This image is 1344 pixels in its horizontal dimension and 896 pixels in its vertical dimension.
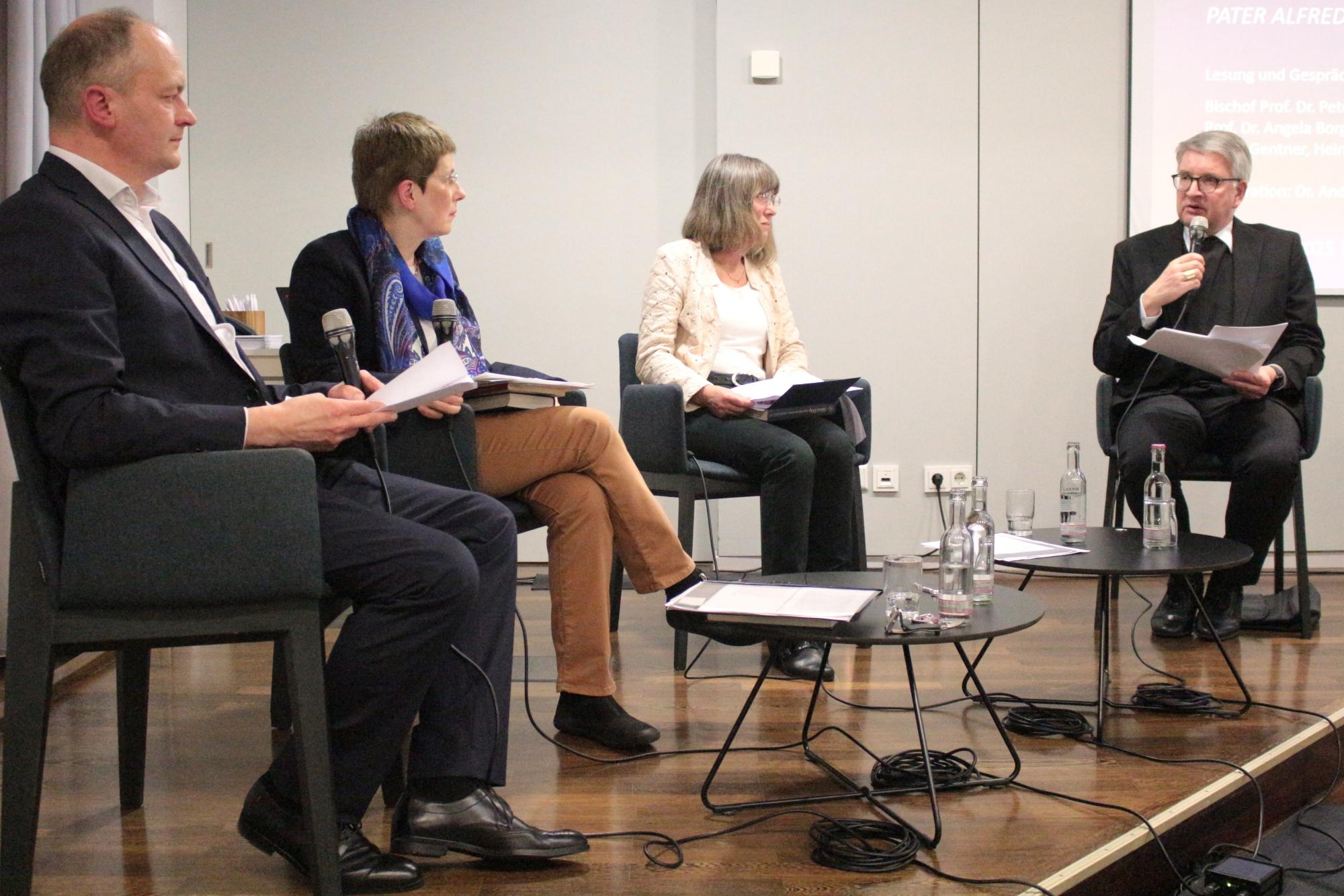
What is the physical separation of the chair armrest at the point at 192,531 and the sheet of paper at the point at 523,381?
604mm

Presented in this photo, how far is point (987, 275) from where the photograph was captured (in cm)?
414

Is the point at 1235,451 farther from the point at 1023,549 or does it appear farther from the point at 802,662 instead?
the point at 802,662

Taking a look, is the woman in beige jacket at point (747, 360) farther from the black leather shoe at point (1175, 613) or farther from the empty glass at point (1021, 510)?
the black leather shoe at point (1175, 613)

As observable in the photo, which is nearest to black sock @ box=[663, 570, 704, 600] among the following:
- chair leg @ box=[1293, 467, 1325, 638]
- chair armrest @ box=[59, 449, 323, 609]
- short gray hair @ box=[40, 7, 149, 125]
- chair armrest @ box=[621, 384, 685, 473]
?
chair armrest @ box=[621, 384, 685, 473]

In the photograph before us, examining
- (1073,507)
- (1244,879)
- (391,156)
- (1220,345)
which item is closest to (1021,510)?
(1073,507)

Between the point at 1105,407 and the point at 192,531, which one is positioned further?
the point at 1105,407

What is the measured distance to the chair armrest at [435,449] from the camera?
2.12 metres

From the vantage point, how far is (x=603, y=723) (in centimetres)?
219

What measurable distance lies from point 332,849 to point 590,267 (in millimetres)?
2960

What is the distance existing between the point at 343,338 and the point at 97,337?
34 cm

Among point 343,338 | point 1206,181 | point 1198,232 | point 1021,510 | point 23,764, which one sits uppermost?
point 1206,181

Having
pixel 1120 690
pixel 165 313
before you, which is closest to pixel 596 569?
pixel 165 313

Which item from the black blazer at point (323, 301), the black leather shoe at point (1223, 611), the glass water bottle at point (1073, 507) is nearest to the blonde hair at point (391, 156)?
the black blazer at point (323, 301)

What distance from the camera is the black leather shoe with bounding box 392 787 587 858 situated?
64.5 inches
